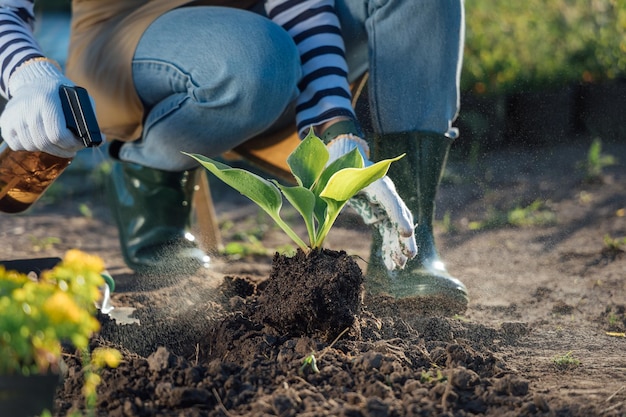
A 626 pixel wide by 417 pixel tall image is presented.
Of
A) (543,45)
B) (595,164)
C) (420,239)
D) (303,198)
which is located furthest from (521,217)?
(303,198)

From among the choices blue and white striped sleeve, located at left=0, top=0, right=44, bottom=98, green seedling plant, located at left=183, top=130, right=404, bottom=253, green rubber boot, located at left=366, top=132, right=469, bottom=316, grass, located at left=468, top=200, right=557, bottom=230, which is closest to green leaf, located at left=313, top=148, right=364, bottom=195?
green seedling plant, located at left=183, top=130, right=404, bottom=253

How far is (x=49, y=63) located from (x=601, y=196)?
8.23 ft

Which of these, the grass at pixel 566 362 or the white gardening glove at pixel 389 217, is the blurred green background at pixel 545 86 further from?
the grass at pixel 566 362

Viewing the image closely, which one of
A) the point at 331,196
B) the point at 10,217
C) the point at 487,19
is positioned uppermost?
the point at 487,19

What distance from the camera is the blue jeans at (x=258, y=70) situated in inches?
84.0

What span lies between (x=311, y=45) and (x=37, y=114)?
760 mm

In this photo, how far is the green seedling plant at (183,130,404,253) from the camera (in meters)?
1.59

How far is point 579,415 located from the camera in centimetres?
133

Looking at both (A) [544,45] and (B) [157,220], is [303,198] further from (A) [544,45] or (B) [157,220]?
(A) [544,45]

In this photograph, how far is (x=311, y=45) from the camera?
2.17 meters

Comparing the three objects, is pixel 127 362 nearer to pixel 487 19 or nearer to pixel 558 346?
pixel 558 346

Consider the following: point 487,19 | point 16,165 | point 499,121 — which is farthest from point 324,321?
point 487,19

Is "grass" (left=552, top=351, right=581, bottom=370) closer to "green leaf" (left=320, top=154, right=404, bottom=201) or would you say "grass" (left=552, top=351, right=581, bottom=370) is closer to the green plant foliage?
"green leaf" (left=320, top=154, right=404, bottom=201)

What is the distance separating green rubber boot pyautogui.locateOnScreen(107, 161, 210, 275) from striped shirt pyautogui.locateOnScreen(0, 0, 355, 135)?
0.60 meters
